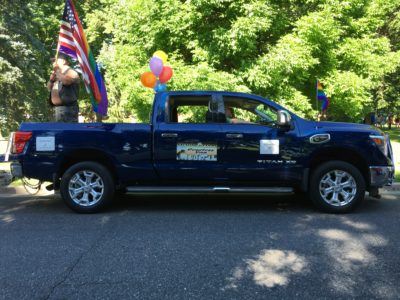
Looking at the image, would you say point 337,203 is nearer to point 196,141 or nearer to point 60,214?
point 196,141

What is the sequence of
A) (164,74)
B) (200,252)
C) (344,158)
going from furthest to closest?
(164,74)
(344,158)
(200,252)

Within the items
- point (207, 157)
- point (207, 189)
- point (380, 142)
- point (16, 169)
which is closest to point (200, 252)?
point (207, 189)

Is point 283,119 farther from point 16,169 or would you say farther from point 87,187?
point 16,169

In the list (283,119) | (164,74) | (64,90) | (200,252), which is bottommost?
(200,252)

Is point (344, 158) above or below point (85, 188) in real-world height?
above

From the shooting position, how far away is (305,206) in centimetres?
661

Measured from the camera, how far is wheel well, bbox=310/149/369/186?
6051mm

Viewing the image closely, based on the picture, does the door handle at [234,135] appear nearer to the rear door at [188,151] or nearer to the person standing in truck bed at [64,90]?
the rear door at [188,151]

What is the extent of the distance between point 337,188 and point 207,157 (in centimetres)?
202

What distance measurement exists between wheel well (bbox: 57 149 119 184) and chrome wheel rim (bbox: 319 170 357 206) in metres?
3.21

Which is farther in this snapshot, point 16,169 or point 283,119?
point 16,169

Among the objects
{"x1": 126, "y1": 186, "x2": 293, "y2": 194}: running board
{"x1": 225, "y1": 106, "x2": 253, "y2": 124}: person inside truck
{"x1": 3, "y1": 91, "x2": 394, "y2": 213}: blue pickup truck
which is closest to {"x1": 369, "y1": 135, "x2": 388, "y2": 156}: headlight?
{"x1": 3, "y1": 91, "x2": 394, "y2": 213}: blue pickup truck

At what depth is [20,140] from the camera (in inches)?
234

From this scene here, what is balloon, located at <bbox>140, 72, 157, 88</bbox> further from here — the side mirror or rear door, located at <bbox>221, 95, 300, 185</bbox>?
the side mirror
